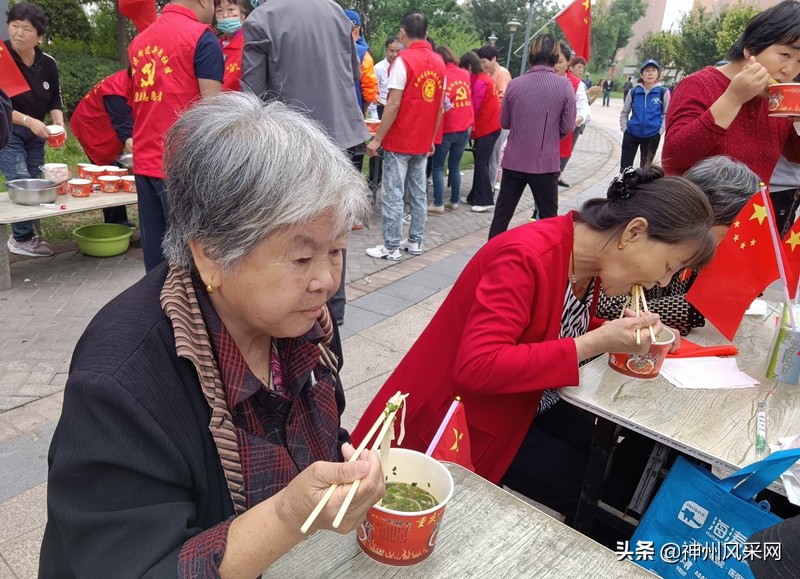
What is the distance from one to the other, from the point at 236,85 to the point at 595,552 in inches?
144

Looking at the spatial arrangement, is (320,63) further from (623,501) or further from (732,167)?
(623,501)

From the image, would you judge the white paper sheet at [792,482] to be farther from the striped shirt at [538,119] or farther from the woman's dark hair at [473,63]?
the woman's dark hair at [473,63]

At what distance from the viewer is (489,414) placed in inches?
80.6

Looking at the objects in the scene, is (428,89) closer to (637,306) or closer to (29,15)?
(29,15)

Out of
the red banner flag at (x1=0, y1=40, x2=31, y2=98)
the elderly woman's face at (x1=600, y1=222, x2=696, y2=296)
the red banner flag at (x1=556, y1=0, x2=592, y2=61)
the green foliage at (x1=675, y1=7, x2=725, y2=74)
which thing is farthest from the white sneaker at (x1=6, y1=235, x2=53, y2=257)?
the green foliage at (x1=675, y1=7, x2=725, y2=74)

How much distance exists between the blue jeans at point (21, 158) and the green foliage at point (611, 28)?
65085 mm

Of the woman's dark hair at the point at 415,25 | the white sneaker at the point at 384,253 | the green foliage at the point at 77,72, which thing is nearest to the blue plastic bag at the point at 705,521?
the white sneaker at the point at 384,253

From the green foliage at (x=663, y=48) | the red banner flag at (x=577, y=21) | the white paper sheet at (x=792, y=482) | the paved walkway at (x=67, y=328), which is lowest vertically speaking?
the paved walkway at (x=67, y=328)

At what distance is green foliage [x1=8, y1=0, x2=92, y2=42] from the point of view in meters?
13.8

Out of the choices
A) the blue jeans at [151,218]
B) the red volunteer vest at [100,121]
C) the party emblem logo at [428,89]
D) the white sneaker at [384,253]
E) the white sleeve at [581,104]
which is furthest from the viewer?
the white sleeve at [581,104]

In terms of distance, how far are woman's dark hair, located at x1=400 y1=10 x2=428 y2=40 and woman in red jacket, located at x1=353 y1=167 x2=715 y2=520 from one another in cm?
412

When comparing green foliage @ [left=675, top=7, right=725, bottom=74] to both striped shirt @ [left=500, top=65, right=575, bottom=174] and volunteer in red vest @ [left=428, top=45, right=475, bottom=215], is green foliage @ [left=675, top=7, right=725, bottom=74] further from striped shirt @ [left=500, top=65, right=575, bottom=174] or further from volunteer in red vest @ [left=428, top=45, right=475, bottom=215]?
striped shirt @ [left=500, top=65, right=575, bottom=174]

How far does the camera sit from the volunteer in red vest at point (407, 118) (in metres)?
5.56

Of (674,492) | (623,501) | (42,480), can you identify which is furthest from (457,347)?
(42,480)
